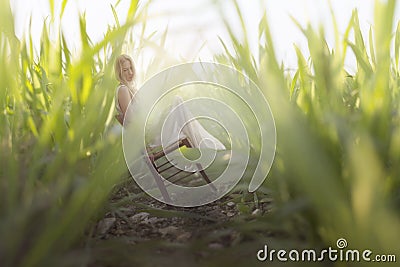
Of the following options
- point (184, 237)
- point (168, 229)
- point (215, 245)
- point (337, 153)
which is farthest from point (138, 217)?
point (337, 153)

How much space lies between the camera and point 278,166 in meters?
0.91

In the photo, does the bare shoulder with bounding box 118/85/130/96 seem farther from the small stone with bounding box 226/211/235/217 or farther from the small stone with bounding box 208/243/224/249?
the small stone with bounding box 208/243/224/249

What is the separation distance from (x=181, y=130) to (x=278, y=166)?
68 cm

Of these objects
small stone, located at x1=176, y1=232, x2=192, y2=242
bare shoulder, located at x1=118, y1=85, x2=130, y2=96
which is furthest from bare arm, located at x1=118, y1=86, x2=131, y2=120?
small stone, located at x1=176, y1=232, x2=192, y2=242

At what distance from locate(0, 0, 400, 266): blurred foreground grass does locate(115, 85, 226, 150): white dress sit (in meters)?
0.37

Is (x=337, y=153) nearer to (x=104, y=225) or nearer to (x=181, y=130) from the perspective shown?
(x=104, y=225)

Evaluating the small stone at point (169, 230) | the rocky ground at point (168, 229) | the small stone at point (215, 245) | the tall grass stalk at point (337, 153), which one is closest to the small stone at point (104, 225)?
the rocky ground at point (168, 229)

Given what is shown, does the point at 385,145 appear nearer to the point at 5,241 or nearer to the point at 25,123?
the point at 5,241

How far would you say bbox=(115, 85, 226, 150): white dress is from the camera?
5.02 feet

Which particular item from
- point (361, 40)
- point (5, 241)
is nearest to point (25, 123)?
point (5, 241)

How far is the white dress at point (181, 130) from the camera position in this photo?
1.53m

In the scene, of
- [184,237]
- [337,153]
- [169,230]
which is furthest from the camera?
[169,230]

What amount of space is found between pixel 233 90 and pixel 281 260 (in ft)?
2.01

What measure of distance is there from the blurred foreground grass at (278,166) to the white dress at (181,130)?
373mm
